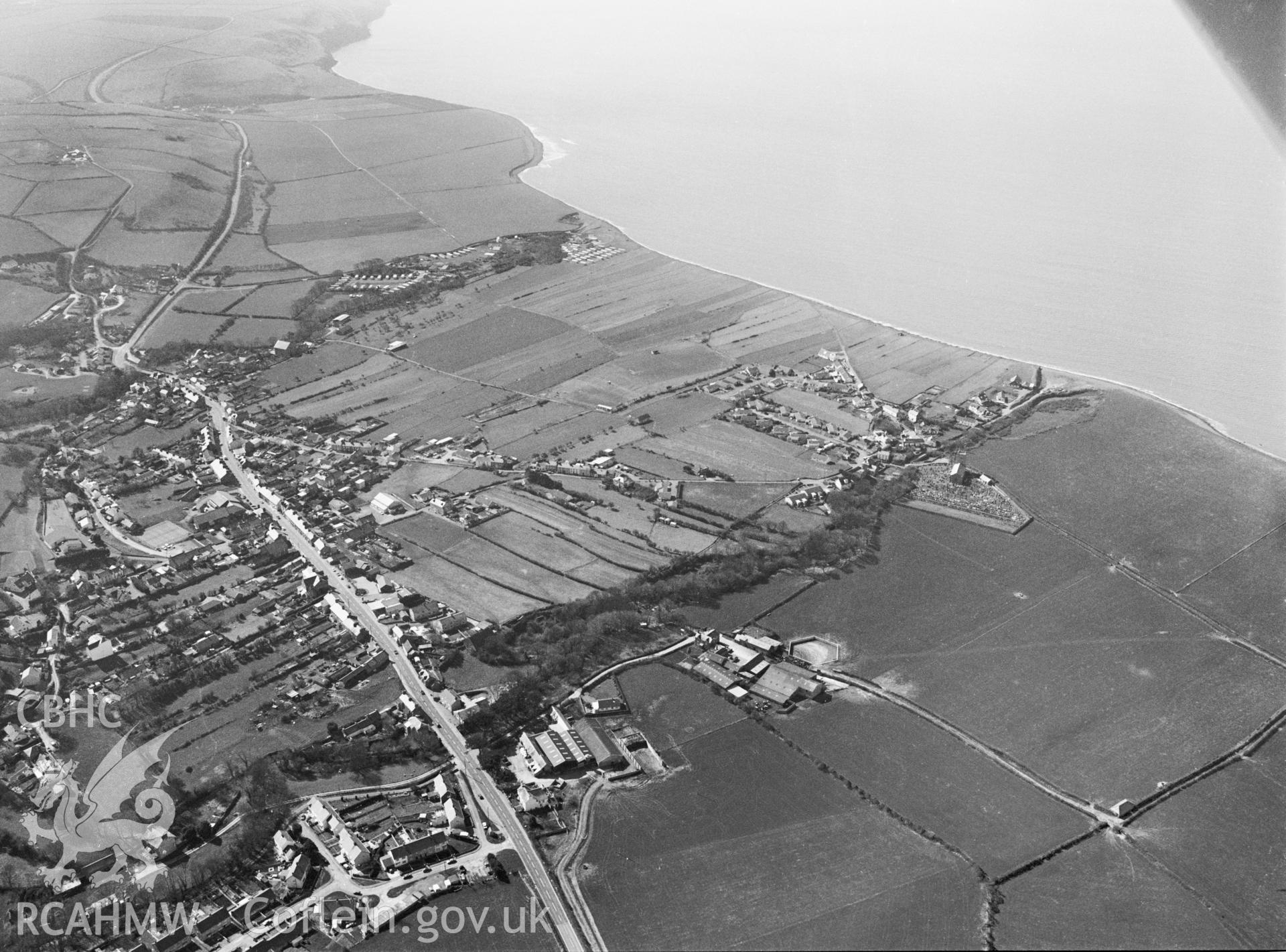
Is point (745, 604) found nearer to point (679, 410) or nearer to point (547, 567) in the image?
point (547, 567)

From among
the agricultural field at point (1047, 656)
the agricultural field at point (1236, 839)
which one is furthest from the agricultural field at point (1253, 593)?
the agricultural field at point (1236, 839)

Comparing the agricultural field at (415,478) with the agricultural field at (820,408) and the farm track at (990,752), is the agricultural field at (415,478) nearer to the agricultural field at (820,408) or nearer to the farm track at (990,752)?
the agricultural field at (820,408)

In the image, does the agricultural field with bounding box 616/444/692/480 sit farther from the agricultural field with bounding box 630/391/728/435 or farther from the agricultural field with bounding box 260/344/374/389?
the agricultural field with bounding box 260/344/374/389

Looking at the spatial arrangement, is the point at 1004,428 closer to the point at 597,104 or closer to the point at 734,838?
the point at 734,838

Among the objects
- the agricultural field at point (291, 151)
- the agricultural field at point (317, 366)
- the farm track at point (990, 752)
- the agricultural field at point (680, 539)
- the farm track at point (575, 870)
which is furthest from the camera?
the agricultural field at point (291, 151)

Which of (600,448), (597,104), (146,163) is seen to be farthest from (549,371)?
(597,104)

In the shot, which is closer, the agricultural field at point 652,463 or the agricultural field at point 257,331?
the agricultural field at point 652,463
